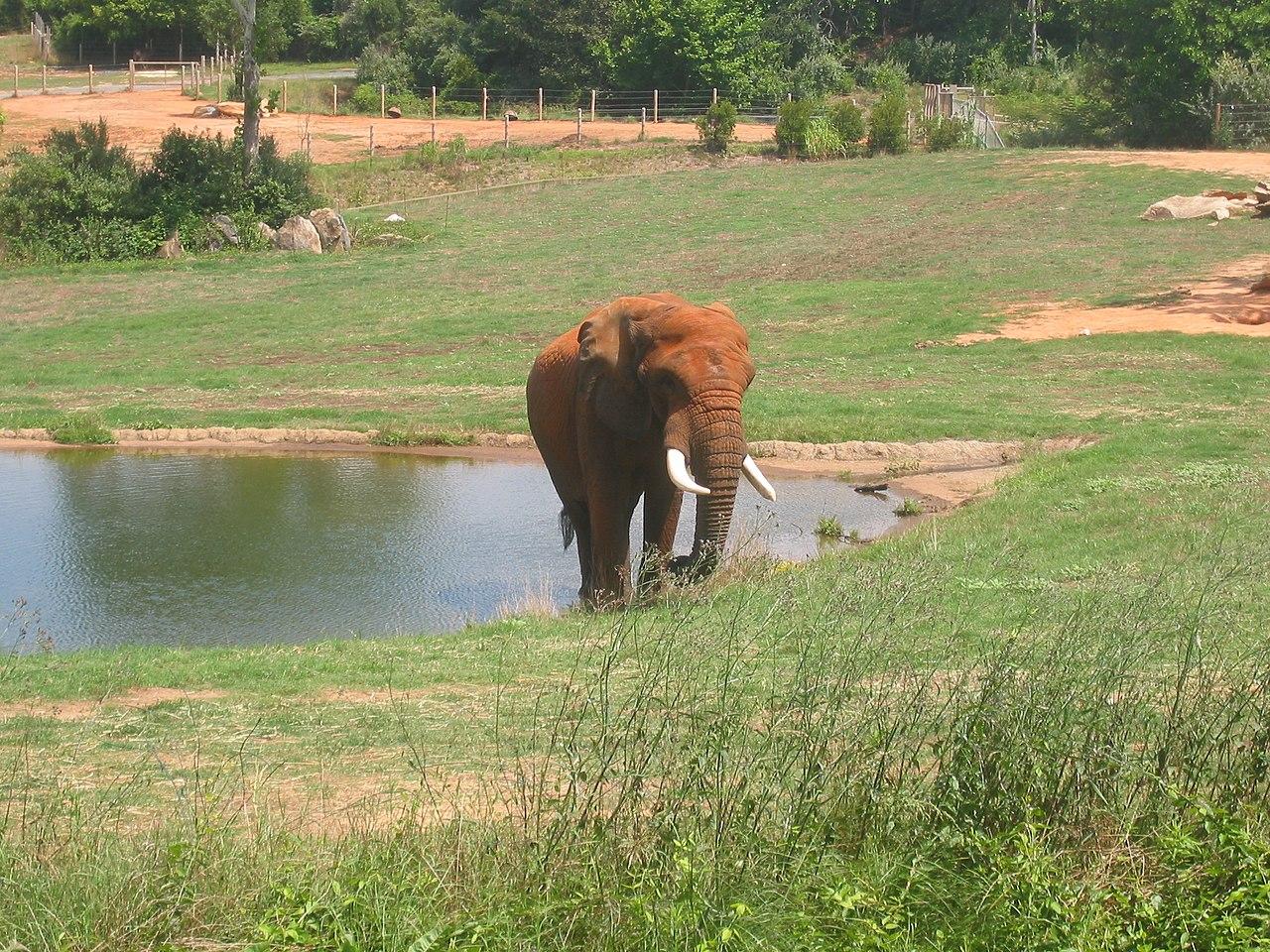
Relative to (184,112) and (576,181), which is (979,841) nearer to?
(576,181)

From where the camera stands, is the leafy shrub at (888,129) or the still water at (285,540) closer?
the still water at (285,540)

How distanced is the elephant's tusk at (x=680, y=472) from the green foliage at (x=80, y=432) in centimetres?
1501

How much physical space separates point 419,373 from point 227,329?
7.18 meters

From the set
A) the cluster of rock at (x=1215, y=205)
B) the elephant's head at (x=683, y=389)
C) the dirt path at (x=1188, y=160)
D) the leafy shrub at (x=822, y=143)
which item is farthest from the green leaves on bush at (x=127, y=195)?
the elephant's head at (x=683, y=389)

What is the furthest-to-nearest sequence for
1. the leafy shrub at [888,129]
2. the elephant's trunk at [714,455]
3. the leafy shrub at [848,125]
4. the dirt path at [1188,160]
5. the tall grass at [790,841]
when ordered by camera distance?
1. the leafy shrub at [848,125]
2. the leafy shrub at [888,129]
3. the dirt path at [1188,160]
4. the elephant's trunk at [714,455]
5. the tall grass at [790,841]

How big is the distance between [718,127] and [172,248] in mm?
23820

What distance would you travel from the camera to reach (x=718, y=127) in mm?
59094

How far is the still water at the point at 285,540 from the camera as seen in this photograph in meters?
14.6

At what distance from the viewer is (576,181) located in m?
54.2

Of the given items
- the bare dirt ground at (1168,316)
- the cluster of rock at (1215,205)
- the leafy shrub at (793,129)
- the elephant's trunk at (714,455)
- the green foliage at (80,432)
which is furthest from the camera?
the leafy shrub at (793,129)

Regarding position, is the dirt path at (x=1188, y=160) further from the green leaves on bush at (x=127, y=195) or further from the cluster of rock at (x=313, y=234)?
the green leaves on bush at (x=127, y=195)

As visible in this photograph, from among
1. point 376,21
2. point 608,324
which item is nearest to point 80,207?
Answer: point 608,324

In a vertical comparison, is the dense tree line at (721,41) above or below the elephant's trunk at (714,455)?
above

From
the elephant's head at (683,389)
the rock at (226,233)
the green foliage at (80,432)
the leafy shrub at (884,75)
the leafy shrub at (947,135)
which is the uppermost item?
the leafy shrub at (884,75)
